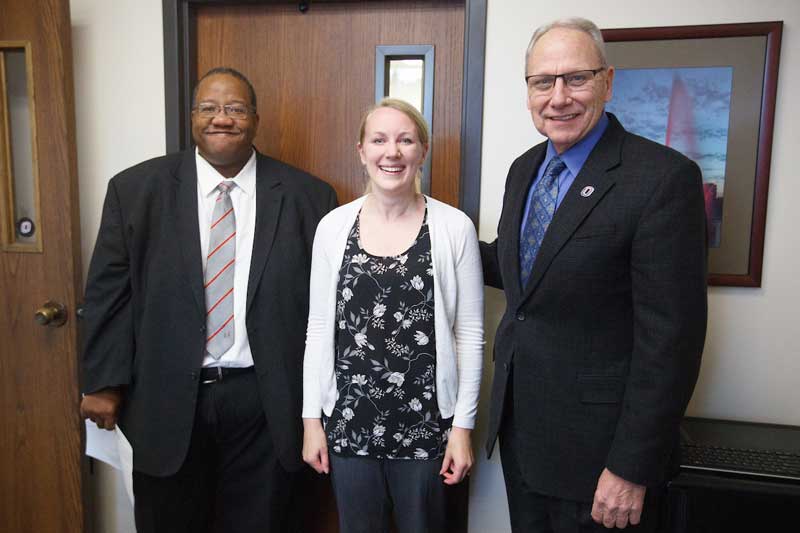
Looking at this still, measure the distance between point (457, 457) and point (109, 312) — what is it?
1.03 metres

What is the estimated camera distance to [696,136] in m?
1.56

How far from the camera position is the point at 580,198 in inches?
→ 42.8

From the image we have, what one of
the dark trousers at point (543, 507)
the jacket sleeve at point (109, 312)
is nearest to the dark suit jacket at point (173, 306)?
the jacket sleeve at point (109, 312)

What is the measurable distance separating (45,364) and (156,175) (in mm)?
817

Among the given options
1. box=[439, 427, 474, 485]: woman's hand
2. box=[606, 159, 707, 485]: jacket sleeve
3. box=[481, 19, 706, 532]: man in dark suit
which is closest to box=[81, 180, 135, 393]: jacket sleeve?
box=[439, 427, 474, 485]: woman's hand

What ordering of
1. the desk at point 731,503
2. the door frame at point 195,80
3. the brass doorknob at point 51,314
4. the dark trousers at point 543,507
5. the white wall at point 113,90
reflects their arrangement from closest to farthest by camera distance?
the dark trousers at point 543,507
the desk at point 731,503
the door frame at point 195,80
the brass doorknob at point 51,314
the white wall at point 113,90

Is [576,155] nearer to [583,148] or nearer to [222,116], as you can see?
→ [583,148]

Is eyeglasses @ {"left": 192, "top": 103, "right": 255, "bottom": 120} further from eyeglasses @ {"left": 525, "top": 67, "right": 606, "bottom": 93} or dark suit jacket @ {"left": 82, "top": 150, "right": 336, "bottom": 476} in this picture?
eyeglasses @ {"left": 525, "top": 67, "right": 606, "bottom": 93}

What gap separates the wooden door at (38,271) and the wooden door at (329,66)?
0.48 metres

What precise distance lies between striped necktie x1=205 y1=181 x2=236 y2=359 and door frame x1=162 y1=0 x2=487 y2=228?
525 millimetres

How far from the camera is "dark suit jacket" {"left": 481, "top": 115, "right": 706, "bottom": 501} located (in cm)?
100

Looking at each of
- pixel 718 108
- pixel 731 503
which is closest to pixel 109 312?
pixel 731 503

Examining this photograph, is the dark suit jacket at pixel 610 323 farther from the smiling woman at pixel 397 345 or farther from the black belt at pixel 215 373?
the black belt at pixel 215 373

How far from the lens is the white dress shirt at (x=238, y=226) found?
4.91ft
